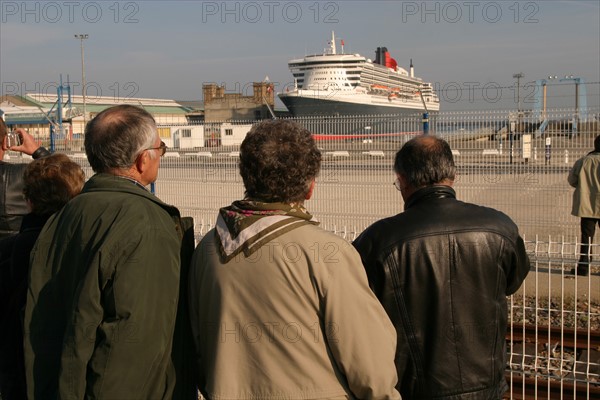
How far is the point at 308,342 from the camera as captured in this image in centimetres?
219

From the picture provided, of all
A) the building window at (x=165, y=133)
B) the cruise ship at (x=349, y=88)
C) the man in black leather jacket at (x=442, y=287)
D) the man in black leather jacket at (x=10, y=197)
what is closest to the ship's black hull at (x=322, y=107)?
the cruise ship at (x=349, y=88)

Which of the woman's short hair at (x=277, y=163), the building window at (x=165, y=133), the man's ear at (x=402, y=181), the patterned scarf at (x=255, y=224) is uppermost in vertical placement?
the building window at (x=165, y=133)

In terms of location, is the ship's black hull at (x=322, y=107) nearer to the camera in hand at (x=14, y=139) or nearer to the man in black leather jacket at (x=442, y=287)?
the camera in hand at (x=14, y=139)

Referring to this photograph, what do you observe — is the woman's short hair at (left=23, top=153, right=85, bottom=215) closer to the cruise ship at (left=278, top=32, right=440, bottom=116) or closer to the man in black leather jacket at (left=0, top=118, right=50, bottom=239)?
the man in black leather jacket at (left=0, top=118, right=50, bottom=239)

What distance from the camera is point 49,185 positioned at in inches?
114

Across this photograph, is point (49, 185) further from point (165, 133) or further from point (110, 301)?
point (165, 133)

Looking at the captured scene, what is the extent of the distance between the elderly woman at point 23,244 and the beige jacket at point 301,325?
1039 millimetres

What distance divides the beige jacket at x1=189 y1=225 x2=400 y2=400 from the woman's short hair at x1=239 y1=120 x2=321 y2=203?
0.17 metres

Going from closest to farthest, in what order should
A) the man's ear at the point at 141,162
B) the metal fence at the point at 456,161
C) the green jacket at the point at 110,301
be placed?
the green jacket at the point at 110,301, the man's ear at the point at 141,162, the metal fence at the point at 456,161

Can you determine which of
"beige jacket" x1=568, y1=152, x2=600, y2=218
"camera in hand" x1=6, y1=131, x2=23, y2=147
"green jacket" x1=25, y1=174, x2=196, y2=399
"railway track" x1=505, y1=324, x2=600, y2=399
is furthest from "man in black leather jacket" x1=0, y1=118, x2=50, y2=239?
"beige jacket" x1=568, y1=152, x2=600, y2=218

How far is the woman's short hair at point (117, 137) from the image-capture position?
2.38m

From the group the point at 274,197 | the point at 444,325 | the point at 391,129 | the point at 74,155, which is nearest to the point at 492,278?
the point at 444,325

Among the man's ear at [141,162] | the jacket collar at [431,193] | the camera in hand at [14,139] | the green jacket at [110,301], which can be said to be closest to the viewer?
the green jacket at [110,301]

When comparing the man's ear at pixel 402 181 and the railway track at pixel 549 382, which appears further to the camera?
the railway track at pixel 549 382
